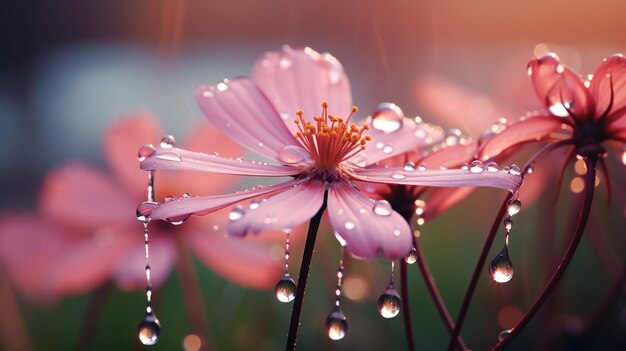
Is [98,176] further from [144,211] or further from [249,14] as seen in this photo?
[249,14]

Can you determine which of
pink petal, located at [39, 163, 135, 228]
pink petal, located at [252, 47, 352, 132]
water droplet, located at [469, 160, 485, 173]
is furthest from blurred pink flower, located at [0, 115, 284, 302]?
water droplet, located at [469, 160, 485, 173]

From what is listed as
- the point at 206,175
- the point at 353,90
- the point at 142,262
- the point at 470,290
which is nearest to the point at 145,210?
the point at 470,290

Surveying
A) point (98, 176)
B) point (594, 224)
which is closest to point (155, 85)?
point (98, 176)

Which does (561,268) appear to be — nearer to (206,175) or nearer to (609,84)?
(609,84)

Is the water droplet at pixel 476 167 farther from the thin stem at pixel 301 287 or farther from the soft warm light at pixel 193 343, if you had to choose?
the soft warm light at pixel 193 343

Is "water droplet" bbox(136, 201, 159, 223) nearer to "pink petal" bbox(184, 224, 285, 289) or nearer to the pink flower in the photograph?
the pink flower

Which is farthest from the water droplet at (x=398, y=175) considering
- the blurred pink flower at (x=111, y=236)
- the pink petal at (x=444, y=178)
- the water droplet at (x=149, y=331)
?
the blurred pink flower at (x=111, y=236)
